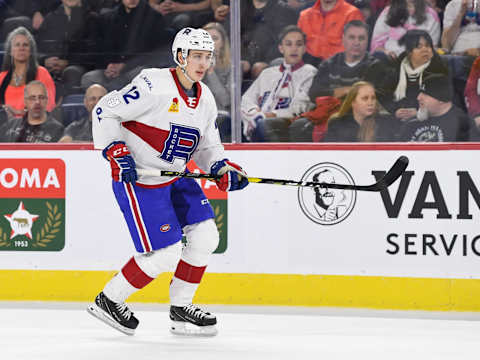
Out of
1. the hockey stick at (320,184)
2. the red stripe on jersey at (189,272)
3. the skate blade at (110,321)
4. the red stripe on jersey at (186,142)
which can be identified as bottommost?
the skate blade at (110,321)

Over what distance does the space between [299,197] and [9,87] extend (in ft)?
5.04

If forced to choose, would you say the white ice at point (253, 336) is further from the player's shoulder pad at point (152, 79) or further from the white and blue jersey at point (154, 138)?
the player's shoulder pad at point (152, 79)

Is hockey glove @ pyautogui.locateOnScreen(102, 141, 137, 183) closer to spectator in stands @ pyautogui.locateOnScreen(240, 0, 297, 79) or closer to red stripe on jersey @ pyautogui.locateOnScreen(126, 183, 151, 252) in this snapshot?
red stripe on jersey @ pyautogui.locateOnScreen(126, 183, 151, 252)

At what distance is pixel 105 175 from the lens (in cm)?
436

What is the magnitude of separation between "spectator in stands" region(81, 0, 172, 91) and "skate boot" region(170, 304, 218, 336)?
132 cm

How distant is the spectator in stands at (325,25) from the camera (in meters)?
4.33

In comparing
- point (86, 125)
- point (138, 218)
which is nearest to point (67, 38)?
point (86, 125)

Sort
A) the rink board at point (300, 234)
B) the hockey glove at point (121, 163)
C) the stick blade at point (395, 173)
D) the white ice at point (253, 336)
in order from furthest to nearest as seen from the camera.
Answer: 1. the rink board at point (300, 234)
2. the stick blade at point (395, 173)
3. the hockey glove at point (121, 163)
4. the white ice at point (253, 336)

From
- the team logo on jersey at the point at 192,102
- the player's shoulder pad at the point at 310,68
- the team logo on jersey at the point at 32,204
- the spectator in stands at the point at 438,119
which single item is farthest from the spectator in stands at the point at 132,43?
the spectator in stands at the point at 438,119

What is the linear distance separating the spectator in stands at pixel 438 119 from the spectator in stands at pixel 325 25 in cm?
45

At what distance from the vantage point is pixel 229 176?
350cm

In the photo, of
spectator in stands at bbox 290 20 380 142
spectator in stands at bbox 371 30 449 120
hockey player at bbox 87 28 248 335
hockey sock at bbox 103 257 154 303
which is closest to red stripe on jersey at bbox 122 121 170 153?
hockey player at bbox 87 28 248 335

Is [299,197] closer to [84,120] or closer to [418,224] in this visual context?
[418,224]

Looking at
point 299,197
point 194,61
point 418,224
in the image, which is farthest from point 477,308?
point 194,61
